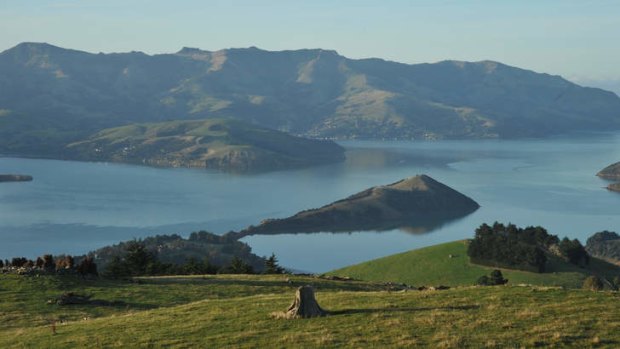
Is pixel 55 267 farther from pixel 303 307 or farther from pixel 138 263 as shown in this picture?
pixel 138 263

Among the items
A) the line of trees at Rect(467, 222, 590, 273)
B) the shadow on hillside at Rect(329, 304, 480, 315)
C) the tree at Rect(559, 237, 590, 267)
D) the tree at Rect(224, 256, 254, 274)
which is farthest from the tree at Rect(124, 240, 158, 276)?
the tree at Rect(559, 237, 590, 267)

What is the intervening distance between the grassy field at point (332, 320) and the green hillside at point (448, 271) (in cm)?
5115

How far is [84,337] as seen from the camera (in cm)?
2231

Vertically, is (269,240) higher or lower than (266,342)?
lower

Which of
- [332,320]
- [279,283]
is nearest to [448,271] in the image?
[279,283]

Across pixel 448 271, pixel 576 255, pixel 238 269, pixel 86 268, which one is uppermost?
pixel 86 268

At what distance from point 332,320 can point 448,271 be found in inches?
2527

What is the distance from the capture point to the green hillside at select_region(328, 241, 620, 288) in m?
78.5

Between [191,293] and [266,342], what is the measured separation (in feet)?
48.3

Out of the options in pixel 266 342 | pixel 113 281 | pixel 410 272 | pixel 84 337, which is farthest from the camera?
pixel 410 272

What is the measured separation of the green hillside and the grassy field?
5115cm

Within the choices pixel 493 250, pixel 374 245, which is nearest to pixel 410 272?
pixel 493 250

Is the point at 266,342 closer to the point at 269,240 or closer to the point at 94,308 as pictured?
the point at 94,308

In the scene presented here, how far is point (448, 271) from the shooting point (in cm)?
8525
